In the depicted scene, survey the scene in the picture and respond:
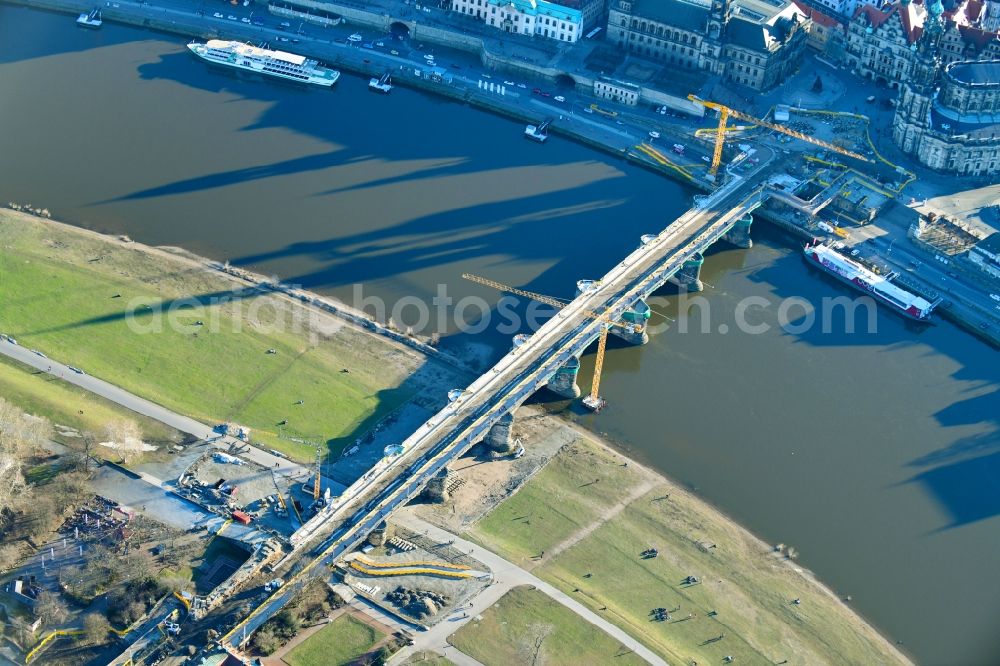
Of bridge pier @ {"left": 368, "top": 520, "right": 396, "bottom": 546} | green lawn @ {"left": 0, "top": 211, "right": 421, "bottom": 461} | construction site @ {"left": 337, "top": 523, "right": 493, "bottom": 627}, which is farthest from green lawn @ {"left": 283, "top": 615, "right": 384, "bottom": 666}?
green lawn @ {"left": 0, "top": 211, "right": 421, "bottom": 461}

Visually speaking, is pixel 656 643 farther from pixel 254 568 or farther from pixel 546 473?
pixel 254 568

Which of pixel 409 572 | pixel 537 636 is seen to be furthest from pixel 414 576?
pixel 537 636

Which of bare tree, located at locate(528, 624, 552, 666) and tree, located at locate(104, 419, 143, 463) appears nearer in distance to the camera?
bare tree, located at locate(528, 624, 552, 666)

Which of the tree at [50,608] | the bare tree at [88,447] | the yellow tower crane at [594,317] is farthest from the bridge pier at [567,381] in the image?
the tree at [50,608]

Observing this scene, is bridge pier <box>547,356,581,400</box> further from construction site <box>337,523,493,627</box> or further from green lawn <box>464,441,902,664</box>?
construction site <box>337,523,493,627</box>

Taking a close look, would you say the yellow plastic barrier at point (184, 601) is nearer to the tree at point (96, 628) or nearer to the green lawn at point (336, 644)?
the tree at point (96, 628)
